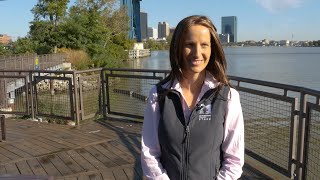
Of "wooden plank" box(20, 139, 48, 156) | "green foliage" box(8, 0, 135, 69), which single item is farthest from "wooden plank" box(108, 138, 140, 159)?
"green foliage" box(8, 0, 135, 69)

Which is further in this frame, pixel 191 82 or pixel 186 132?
pixel 191 82

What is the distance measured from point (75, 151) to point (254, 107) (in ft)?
8.89

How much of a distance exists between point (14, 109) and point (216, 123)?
7439mm

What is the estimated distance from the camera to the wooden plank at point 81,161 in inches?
187

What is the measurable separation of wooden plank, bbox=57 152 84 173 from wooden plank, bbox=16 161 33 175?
1.58ft

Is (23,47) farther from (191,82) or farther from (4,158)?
(191,82)

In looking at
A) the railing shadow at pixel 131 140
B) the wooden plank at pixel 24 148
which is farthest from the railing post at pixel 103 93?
the wooden plank at pixel 24 148

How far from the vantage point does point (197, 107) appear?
1.86 m

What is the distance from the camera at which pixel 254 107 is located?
5.02m

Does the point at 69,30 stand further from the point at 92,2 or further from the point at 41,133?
the point at 41,133

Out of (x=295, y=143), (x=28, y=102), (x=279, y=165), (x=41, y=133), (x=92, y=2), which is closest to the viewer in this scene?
(x=295, y=143)

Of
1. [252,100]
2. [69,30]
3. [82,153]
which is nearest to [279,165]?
[252,100]

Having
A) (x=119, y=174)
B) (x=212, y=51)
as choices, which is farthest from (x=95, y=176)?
(x=212, y=51)

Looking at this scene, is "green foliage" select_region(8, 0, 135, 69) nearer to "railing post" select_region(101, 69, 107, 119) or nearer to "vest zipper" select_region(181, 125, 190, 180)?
"railing post" select_region(101, 69, 107, 119)
